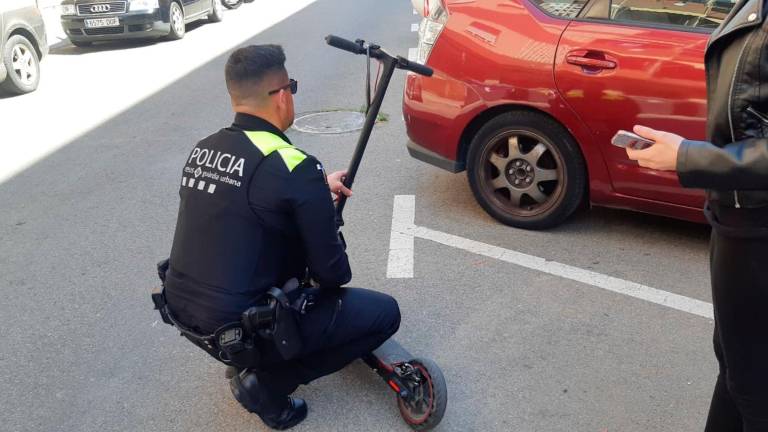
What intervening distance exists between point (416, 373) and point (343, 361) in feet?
0.96

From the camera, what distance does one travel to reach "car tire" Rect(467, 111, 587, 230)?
13.1 feet

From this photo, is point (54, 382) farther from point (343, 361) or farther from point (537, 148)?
point (537, 148)

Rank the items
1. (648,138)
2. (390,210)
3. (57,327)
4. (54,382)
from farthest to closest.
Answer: (390,210) → (57,327) → (54,382) → (648,138)

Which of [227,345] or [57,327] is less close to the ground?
[227,345]

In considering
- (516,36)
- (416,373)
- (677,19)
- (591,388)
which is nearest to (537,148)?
(516,36)

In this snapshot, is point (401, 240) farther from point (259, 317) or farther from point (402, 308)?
point (259, 317)

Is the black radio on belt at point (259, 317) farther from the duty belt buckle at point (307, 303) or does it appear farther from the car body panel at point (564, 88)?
the car body panel at point (564, 88)

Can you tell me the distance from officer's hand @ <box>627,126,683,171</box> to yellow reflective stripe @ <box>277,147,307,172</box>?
1.07 m

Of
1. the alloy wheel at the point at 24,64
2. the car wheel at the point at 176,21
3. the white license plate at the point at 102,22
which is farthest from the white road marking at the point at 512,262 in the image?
the car wheel at the point at 176,21

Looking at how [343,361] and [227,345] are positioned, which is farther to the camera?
[343,361]

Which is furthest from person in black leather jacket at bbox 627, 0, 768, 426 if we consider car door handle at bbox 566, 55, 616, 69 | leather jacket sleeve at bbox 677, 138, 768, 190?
car door handle at bbox 566, 55, 616, 69

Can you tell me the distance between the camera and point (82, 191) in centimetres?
539

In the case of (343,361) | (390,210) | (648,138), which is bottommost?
(390,210)

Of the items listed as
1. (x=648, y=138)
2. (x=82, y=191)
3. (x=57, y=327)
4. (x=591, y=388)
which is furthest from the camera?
(x=82, y=191)
